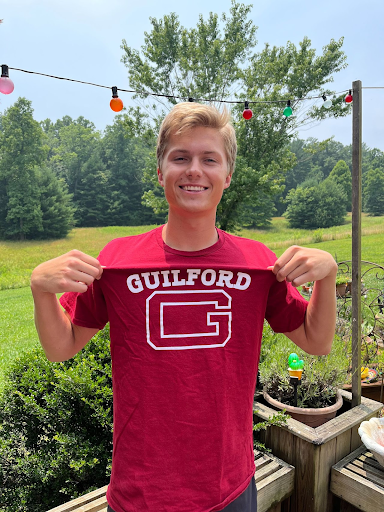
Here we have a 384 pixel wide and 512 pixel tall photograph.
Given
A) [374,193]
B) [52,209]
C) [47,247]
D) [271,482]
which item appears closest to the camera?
[271,482]

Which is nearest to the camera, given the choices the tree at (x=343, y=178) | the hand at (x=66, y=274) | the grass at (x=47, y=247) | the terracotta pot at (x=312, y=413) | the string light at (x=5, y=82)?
the hand at (x=66, y=274)

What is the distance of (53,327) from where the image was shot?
1193 mm

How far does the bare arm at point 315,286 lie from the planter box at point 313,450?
1.17 meters

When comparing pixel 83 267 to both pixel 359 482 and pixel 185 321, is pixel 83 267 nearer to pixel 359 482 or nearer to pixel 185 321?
→ pixel 185 321

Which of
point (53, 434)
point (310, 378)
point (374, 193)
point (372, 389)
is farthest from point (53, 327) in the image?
point (374, 193)

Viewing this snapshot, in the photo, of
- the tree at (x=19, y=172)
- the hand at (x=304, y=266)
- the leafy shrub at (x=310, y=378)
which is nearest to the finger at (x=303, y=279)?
the hand at (x=304, y=266)

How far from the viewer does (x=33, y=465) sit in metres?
2.17

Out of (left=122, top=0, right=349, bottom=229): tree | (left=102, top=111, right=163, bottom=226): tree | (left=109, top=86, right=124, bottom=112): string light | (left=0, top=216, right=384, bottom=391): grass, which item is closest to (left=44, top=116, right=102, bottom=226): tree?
(left=102, top=111, right=163, bottom=226): tree

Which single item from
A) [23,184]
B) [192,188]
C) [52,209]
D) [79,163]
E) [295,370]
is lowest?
[295,370]

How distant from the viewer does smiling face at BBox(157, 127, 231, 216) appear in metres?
1.19

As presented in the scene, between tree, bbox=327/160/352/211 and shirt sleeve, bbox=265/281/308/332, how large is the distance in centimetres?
4258

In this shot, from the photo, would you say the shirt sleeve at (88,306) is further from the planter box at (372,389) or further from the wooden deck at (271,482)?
the planter box at (372,389)

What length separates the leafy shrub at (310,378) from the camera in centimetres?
269

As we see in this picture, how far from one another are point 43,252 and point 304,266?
100ft
